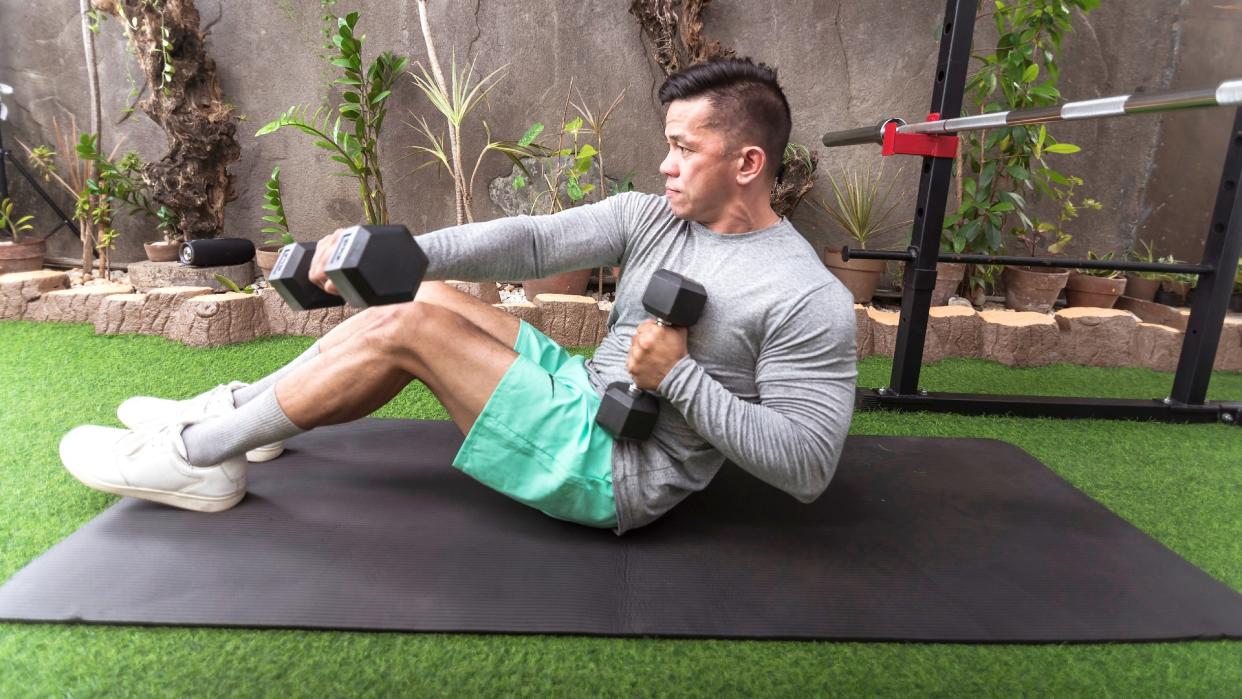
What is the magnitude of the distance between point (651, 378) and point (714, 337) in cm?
19

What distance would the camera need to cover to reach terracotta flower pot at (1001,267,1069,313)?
3.71 meters

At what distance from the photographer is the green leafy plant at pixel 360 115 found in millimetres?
3299

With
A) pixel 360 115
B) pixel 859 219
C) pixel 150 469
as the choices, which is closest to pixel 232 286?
pixel 360 115

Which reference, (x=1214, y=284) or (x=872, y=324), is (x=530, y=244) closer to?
(x=872, y=324)

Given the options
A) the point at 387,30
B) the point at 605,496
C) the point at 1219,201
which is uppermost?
the point at 387,30

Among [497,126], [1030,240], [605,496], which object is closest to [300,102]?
[497,126]

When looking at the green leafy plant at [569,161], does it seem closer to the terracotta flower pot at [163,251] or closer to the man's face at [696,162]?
the terracotta flower pot at [163,251]

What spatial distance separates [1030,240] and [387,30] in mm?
3673

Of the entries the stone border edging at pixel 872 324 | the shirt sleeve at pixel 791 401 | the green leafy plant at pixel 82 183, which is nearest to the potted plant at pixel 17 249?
the green leafy plant at pixel 82 183

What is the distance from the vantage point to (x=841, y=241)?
4.10 m

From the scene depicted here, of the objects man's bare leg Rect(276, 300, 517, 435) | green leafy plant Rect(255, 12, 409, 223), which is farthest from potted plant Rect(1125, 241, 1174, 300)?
green leafy plant Rect(255, 12, 409, 223)

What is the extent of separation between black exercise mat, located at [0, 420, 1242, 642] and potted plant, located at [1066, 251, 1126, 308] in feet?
7.29

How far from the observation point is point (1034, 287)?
147 inches

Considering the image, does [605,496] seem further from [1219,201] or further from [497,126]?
[497,126]
